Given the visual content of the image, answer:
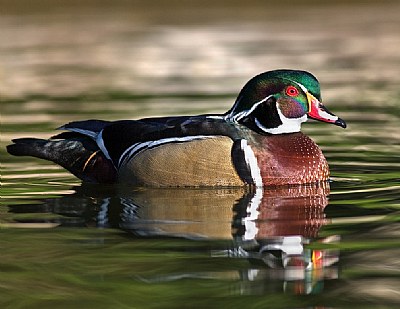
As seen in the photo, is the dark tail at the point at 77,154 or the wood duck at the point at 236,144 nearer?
the wood duck at the point at 236,144

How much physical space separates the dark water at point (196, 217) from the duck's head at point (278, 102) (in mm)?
499

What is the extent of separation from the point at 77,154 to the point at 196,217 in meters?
1.80

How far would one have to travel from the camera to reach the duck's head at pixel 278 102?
875 cm

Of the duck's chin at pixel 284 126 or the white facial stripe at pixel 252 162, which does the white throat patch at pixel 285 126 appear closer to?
the duck's chin at pixel 284 126

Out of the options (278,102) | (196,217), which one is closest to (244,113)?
(278,102)

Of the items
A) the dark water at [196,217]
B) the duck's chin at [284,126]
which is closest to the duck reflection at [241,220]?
the dark water at [196,217]

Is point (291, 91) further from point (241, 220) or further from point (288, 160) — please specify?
point (241, 220)

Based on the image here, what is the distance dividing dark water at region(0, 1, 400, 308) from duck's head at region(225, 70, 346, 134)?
1.64ft

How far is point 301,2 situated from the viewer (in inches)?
1437

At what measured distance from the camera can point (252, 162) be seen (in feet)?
28.1

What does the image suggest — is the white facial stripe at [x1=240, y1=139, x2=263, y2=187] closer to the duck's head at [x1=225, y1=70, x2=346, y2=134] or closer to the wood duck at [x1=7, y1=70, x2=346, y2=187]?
the wood duck at [x1=7, y1=70, x2=346, y2=187]

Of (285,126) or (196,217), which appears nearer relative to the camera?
(196,217)

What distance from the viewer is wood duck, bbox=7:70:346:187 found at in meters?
8.58

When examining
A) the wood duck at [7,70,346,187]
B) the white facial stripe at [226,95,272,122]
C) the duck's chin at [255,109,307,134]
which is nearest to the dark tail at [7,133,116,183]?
the wood duck at [7,70,346,187]
